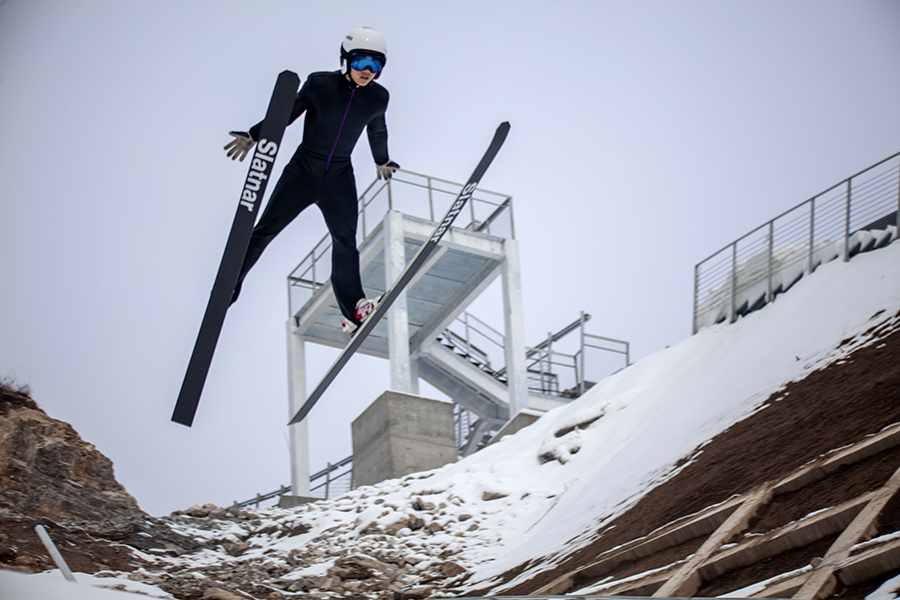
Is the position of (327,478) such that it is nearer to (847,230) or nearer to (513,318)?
(513,318)

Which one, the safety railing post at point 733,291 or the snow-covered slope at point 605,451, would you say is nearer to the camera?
the snow-covered slope at point 605,451

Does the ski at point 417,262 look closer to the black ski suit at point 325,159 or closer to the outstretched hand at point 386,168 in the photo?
the outstretched hand at point 386,168

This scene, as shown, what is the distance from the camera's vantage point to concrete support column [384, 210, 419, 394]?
15547mm

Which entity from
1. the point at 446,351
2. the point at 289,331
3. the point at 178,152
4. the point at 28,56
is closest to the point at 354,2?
the point at 178,152

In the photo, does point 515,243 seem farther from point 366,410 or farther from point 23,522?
point 23,522

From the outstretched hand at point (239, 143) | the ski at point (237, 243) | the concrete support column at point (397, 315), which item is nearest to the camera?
the ski at point (237, 243)

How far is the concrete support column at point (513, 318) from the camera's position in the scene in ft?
55.9

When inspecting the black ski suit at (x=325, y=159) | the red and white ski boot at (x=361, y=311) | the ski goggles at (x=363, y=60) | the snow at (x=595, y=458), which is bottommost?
the snow at (x=595, y=458)

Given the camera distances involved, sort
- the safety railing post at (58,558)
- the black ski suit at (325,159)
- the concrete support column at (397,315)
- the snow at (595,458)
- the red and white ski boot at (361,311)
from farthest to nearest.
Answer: the concrete support column at (397,315)
the red and white ski boot at (361,311)
the snow at (595,458)
the black ski suit at (325,159)
the safety railing post at (58,558)

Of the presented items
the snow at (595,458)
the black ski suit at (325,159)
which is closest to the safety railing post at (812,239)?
the snow at (595,458)

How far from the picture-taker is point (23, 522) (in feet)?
30.1

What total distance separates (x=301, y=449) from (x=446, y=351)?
410 cm

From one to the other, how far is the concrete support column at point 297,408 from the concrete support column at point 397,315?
2.53 meters

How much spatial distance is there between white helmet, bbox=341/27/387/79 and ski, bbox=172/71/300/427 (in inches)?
27.1
